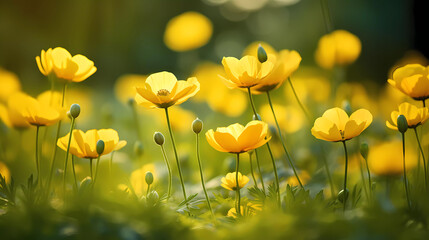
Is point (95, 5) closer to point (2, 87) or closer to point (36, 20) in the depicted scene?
point (36, 20)

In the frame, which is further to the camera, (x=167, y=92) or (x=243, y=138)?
(x=167, y=92)

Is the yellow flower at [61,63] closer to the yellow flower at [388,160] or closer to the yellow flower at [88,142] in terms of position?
the yellow flower at [88,142]

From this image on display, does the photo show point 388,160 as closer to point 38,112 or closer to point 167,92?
point 167,92

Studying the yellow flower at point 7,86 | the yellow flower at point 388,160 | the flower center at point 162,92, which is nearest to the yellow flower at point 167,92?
the flower center at point 162,92

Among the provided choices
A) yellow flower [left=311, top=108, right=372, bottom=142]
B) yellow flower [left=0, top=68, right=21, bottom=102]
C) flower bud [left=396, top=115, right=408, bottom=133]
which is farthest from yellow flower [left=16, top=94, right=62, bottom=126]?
yellow flower [left=0, top=68, right=21, bottom=102]

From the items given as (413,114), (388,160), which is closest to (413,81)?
(413,114)

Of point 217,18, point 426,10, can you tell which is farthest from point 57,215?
point 217,18

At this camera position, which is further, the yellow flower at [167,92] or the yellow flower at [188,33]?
the yellow flower at [188,33]
